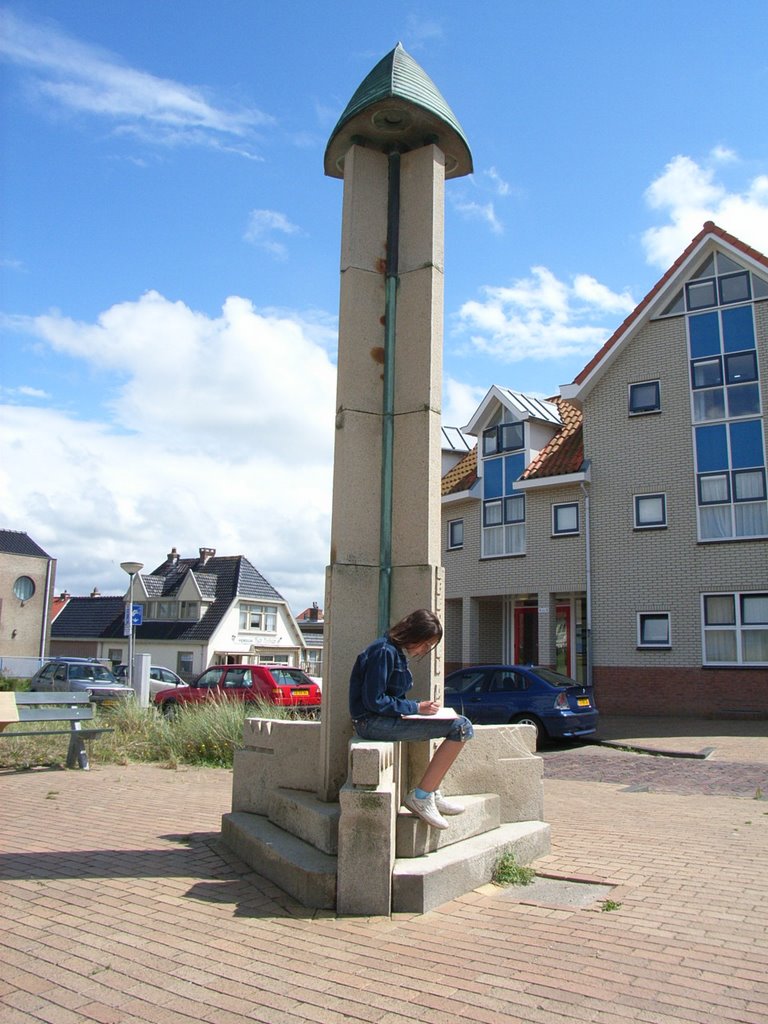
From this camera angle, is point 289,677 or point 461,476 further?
point 461,476

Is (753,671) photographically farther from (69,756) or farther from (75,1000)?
(75,1000)

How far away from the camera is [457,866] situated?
4887 millimetres

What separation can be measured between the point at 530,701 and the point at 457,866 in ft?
34.9

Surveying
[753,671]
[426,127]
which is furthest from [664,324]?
[426,127]

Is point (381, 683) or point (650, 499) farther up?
point (650, 499)

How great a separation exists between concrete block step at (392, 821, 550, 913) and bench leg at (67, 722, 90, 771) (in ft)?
20.5

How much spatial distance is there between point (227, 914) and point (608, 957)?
192 centimetres

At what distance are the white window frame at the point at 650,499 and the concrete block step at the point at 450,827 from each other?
60.1ft

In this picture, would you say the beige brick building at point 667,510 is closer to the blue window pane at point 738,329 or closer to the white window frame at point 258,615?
the blue window pane at point 738,329

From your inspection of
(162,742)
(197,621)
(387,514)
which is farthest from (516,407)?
(197,621)

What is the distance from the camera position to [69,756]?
34.5 feet

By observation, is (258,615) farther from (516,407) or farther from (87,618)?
(516,407)

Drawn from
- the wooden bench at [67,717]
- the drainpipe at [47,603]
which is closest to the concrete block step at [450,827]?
the wooden bench at [67,717]

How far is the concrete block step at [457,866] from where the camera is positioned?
457 cm
